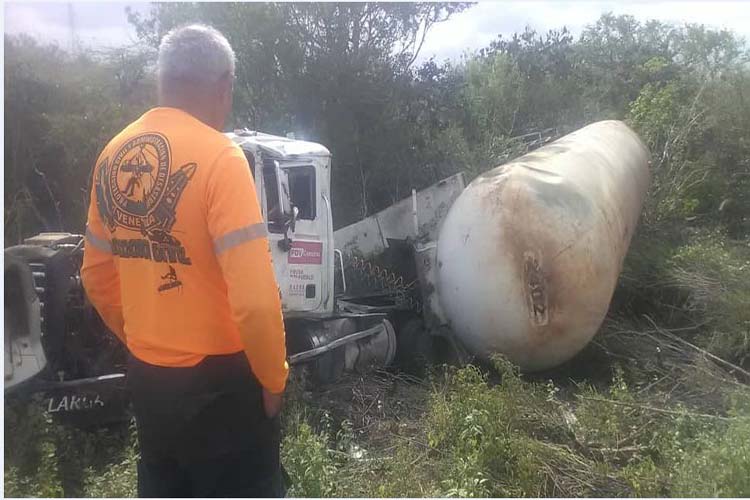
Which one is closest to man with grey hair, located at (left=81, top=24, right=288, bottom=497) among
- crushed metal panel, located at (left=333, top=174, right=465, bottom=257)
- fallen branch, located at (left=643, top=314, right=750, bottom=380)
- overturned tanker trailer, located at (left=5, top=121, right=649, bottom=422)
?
overturned tanker trailer, located at (left=5, top=121, right=649, bottom=422)

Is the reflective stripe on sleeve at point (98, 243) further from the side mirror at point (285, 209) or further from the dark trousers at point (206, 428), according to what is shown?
the side mirror at point (285, 209)

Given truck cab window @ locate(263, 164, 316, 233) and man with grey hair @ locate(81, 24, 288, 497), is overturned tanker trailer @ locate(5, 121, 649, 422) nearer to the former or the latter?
truck cab window @ locate(263, 164, 316, 233)

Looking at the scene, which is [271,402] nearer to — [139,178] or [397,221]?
[139,178]

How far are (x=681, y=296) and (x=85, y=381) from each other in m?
5.16

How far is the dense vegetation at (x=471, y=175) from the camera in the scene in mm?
3943

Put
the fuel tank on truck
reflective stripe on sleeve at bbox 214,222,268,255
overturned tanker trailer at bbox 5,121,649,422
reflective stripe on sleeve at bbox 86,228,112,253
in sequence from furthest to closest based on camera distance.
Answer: the fuel tank on truck
overturned tanker trailer at bbox 5,121,649,422
reflective stripe on sleeve at bbox 86,228,112,253
reflective stripe on sleeve at bbox 214,222,268,255

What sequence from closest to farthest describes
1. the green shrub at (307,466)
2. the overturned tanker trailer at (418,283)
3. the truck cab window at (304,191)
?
1. the green shrub at (307,466)
2. the overturned tanker trailer at (418,283)
3. the truck cab window at (304,191)

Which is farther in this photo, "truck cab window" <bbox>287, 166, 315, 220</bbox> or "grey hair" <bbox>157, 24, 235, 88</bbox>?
"truck cab window" <bbox>287, 166, 315, 220</bbox>

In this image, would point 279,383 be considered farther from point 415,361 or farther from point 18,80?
point 18,80

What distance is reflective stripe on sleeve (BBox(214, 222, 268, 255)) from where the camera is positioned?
6.62 feet

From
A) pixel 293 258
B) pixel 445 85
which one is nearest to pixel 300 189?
pixel 293 258

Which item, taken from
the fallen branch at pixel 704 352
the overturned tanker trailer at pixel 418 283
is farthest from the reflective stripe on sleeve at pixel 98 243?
the fallen branch at pixel 704 352

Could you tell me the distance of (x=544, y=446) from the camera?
4.14 metres

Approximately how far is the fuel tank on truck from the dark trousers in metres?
3.18
